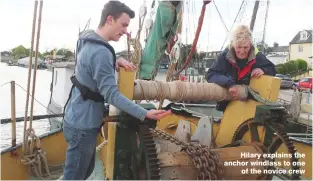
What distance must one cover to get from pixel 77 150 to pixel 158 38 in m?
3.24

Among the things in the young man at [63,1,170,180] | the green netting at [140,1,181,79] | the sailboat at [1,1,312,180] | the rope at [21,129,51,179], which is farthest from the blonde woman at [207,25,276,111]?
the rope at [21,129,51,179]

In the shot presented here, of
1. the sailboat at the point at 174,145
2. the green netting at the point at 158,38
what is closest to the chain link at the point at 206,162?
the sailboat at the point at 174,145

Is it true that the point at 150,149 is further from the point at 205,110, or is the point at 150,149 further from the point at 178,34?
the point at 205,110

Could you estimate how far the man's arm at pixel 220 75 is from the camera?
3.80 meters

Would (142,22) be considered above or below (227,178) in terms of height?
above

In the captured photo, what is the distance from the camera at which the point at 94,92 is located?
2.67 metres

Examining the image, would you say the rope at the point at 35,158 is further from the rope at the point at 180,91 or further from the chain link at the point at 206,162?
the chain link at the point at 206,162

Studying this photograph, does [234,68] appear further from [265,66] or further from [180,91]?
[180,91]

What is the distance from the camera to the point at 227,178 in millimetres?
3102

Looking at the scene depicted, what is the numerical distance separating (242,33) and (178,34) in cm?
234

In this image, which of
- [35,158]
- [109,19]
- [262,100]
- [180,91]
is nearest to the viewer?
[109,19]

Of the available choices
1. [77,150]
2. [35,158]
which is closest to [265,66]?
[77,150]

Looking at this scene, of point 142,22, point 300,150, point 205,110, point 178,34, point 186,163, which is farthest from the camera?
point 205,110

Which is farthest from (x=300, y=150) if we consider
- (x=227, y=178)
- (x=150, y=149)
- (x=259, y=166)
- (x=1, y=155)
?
(x=1, y=155)
